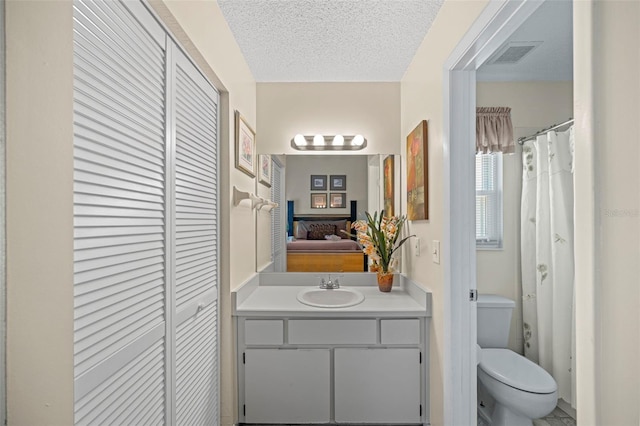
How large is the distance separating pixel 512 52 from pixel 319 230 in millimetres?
1783

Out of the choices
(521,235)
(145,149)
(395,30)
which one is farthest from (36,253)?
(521,235)

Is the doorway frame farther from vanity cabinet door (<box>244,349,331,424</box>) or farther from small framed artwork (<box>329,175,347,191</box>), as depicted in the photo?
small framed artwork (<box>329,175,347,191</box>)

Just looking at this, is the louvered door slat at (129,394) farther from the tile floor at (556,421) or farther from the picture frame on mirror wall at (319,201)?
the tile floor at (556,421)

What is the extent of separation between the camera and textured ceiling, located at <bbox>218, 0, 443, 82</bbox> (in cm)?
178

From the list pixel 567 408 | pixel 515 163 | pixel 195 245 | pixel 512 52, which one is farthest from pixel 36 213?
pixel 567 408

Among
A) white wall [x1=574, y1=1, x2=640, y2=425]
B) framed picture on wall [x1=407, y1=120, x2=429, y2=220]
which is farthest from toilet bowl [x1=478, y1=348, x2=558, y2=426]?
white wall [x1=574, y1=1, x2=640, y2=425]

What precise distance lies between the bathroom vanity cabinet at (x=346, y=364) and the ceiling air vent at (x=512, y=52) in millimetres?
1725

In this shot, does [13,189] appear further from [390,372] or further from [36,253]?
[390,372]

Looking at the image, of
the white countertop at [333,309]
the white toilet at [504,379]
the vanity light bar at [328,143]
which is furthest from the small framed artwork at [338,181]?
the white toilet at [504,379]

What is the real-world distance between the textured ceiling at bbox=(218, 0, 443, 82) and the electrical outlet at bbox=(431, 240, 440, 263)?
3.97ft

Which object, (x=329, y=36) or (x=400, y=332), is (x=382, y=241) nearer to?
(x=400, y=332)

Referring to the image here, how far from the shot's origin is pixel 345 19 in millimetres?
1880

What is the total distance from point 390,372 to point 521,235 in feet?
4.94

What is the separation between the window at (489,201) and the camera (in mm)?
2779
